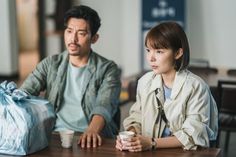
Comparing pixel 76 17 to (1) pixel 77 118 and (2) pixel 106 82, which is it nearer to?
(2) pixel 106 82

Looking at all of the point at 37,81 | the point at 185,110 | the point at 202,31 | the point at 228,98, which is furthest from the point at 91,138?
the point at 202,31

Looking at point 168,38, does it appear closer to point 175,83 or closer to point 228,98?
point 175,83

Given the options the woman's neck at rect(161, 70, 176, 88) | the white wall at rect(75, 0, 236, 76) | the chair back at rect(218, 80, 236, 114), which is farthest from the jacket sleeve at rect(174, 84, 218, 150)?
the white wall at rect(75, 0, 236, 76)

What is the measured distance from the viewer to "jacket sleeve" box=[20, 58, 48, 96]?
7.45 ft

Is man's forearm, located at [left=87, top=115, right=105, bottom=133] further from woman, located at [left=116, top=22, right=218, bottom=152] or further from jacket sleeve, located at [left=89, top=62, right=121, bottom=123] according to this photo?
woman, located at [left=116, top=22, right=218, bottom=152]

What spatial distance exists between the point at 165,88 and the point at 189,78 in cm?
11

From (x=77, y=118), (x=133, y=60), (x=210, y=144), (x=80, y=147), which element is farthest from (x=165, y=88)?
(x=133, y=60)

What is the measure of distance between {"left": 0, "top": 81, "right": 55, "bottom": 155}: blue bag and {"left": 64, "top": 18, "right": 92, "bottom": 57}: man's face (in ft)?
1.69

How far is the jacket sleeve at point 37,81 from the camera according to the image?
2.27 metres

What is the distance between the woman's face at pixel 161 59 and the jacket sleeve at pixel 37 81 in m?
0.69

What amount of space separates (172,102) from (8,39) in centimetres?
527

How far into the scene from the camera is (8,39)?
22.0 feet

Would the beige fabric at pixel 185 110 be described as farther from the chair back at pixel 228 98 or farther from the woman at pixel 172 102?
the chair back at pixel 228 98

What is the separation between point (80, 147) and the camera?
5.77 ft
